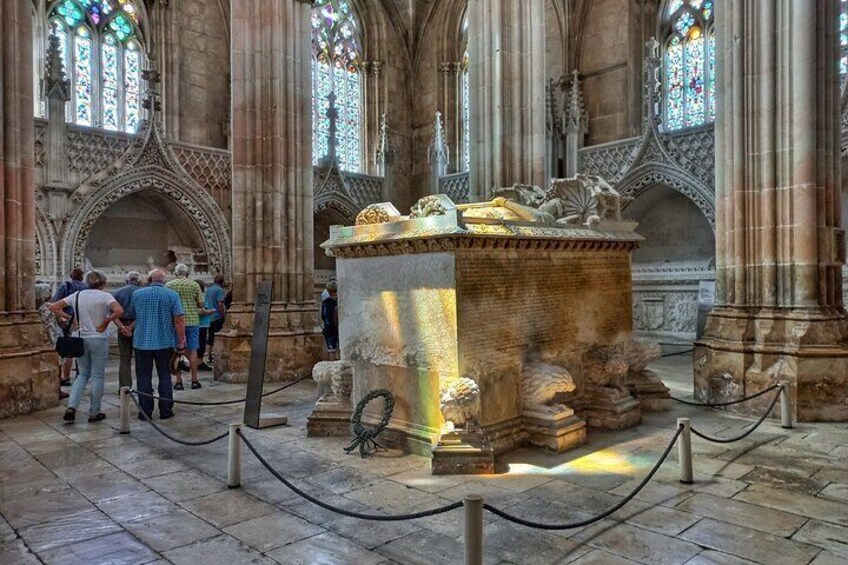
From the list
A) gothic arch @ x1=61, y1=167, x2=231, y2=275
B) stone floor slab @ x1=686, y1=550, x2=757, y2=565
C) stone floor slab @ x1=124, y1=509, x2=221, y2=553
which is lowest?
stone floor slab @ x1=686, y1=550, x2=757, y2=565

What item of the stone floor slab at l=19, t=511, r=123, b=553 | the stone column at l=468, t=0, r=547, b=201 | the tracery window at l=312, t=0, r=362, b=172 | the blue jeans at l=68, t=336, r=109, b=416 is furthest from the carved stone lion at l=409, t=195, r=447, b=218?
the tracery window at l=312, t=0, r=362, b=172

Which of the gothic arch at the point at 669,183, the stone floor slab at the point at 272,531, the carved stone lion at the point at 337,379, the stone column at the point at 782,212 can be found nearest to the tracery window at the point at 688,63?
the gothic arch at the point at 669,183

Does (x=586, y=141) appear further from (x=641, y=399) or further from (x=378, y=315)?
(x=378, y=315)

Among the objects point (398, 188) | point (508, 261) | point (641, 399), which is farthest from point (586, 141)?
point (508, 261)

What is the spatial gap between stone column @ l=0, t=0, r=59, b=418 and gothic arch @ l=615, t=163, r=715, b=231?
10.9m

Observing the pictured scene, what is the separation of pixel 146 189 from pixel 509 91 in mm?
8538

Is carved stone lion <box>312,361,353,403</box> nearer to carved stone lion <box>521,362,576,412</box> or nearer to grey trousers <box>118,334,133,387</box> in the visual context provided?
carved stone lion <box>521,362,576,412</box>

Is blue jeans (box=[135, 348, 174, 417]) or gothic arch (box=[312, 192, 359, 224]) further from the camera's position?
gothic arch (box=[312, 192, 359, 224])

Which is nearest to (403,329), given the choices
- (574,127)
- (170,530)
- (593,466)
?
(593,466)

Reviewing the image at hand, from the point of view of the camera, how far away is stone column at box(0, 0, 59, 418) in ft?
21.5

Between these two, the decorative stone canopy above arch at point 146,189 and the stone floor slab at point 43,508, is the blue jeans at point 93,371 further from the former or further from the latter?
the decorative stone canopy above arch at point 146,189

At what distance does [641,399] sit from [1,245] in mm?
6955

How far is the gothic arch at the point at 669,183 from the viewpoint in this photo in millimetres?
13041

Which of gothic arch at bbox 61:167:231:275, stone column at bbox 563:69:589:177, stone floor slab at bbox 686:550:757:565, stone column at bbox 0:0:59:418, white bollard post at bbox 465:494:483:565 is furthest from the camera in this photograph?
stone column at bbox 563:69:589:177
